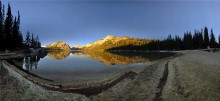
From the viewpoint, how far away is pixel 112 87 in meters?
→ 19.9

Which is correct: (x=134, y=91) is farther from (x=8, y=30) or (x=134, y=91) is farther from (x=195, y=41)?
(x=195, y=41)

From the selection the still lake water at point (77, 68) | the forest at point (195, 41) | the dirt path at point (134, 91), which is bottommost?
the dirt path at point (134, 91)

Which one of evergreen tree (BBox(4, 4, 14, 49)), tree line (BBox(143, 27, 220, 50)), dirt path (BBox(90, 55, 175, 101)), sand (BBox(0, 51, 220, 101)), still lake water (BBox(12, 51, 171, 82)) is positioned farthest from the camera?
tree line (BBox(143, 27, 220, 50))

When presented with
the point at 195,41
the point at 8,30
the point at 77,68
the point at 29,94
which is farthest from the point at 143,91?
the point at 195,41

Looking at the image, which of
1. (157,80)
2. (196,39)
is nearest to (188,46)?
(196,39)

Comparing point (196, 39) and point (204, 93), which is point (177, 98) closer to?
point (204, 93)

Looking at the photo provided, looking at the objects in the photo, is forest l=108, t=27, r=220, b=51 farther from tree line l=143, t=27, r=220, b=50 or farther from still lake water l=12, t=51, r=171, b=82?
still lake water l=12, t=51, r=171, b=82

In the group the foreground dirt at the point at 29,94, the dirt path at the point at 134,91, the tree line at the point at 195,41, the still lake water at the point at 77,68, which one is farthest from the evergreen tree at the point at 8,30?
the tree line at the point at 195,41

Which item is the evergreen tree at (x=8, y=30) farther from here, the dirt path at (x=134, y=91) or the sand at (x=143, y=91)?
the dirt path at (x=134, y=91)

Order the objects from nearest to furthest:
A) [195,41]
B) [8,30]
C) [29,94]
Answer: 1. [29,94]
2. [8,30]
3. [195,41]

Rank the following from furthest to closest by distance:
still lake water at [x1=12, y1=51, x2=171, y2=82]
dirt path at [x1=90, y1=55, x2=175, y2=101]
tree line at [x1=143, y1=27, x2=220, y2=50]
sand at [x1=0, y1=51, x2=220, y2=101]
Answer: tree line at [x1=143, y1=27, x2=220, y2=50] → still lake water at [x1=12, y1=51, x2=171, y2=82] → dirt path at [x1=90, y1=55, x2=175, y2=101] → sand at [x1=0, y1=51, x2=220, y2=101]

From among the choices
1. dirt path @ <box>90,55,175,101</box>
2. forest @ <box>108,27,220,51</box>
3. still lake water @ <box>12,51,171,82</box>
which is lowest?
dirt path @ <box>90,55,175,101</box>

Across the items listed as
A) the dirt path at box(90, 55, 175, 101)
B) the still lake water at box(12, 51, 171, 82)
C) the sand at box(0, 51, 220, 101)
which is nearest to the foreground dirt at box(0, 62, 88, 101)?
the sand at box(0, 51, 220, 101)

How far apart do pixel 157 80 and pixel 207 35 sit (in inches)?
5373
